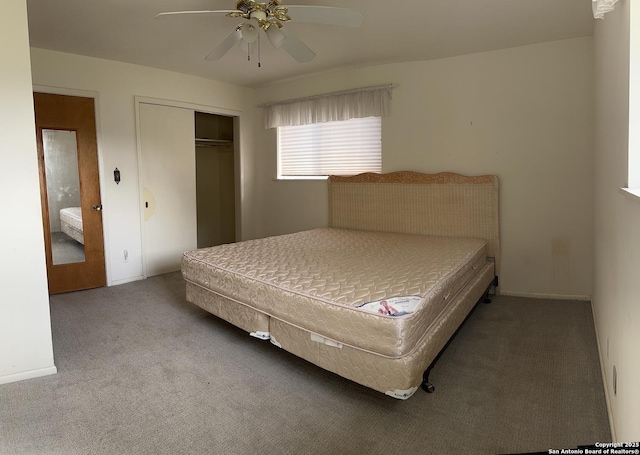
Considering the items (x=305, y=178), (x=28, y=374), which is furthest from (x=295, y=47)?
(x=28, y=374)

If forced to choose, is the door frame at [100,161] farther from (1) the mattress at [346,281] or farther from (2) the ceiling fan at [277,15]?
(2) the ceiling fan at [277,15]

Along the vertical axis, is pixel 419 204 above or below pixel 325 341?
above

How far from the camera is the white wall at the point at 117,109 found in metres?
3.84

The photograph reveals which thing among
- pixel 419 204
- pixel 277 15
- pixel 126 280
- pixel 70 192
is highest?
pixel 277 15

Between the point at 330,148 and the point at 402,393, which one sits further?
the point at 330,148

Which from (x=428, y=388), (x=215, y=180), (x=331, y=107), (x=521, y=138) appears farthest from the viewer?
(x=215, y=180)

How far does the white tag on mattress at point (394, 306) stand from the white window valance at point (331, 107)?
2868 mm

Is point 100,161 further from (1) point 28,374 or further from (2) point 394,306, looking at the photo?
(2) point 394,306

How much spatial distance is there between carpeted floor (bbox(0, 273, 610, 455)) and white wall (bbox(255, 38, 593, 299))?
831 mm

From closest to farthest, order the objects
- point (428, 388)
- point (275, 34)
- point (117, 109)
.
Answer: point (428, 388), point (275, 34), point (117, 109)

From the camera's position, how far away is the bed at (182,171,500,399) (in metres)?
1.82

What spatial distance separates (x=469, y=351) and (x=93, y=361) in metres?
2.44

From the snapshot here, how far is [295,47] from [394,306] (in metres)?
1.96

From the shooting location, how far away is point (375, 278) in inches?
91.9
